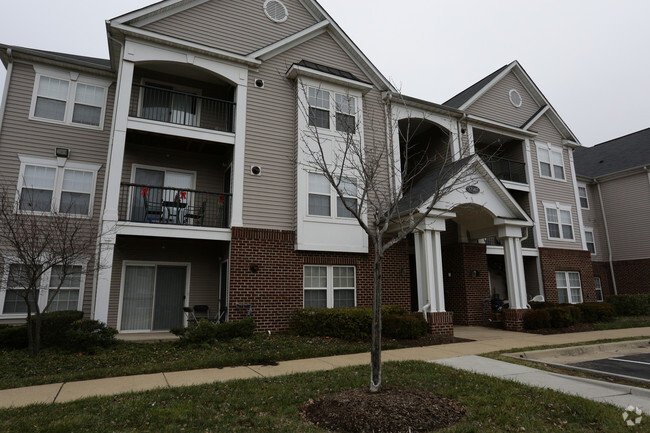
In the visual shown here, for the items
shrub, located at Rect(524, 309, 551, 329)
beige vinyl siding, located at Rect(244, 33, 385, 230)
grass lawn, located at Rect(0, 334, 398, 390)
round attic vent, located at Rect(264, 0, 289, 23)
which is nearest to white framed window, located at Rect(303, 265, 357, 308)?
beige vinyl siding, located at Rect(244, 33, 385, 230)

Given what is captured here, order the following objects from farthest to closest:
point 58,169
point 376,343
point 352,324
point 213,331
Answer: point 58,169 → point 352,324 → point 213,331 → point 376,343

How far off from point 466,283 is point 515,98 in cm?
1011

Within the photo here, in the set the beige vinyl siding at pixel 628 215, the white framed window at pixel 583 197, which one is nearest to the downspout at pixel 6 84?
the white framed window at pixel 583 197

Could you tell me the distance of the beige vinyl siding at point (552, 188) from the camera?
1875cm

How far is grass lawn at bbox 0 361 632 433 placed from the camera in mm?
4449

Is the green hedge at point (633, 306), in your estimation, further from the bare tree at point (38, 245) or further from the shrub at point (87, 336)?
the bare tree at point (38, 245)

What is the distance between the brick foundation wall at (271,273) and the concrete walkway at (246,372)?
139 inches

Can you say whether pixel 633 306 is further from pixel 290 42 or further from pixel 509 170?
pixel 290 42

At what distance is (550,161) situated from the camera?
19719mm

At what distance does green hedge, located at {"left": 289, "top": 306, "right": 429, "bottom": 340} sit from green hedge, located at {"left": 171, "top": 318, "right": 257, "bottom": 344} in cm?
178

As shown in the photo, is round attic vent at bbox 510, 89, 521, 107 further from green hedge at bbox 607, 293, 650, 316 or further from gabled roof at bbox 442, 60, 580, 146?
green hedge at bbox 607, 293, 650, 316

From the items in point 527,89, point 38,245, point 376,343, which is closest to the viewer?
point 376,343

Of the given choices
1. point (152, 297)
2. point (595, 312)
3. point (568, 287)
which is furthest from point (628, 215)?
point (152, 297)

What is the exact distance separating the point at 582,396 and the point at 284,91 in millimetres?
11786
